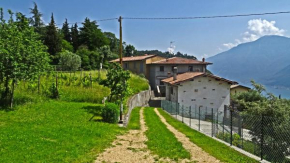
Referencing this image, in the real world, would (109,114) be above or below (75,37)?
below

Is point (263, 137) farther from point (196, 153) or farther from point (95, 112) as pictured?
point (95, 112)

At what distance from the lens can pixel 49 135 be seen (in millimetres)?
10406

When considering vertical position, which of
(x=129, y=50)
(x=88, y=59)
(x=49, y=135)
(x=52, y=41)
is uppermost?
(x=129, y=50)

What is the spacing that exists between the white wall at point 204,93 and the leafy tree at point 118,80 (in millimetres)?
14287

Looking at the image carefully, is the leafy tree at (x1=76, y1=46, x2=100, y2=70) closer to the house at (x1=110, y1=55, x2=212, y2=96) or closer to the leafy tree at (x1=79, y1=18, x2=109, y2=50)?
the leafy tree at (x1=79, y1=18, x2=109, y2=50)

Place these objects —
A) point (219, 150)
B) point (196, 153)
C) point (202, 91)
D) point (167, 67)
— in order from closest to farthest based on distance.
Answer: point (196, 153) < point (219, 150) < point (202, 91) < point (167, 67)

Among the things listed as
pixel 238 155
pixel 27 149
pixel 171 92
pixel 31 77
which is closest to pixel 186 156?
pixel 238 155

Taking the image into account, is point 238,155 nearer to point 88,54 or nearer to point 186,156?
point 186,156

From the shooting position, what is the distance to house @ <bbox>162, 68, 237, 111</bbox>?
33.5 metres

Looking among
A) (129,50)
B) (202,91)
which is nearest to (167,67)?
(202,91)

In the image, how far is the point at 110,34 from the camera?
334 ft

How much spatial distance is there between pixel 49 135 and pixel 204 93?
2676cm

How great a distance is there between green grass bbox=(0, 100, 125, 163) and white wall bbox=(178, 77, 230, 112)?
63.7ft

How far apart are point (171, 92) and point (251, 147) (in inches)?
1033
